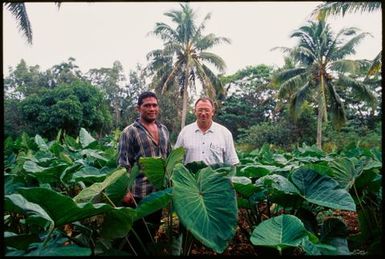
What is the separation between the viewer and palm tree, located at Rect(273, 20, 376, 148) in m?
20.0

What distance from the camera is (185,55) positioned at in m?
24.9

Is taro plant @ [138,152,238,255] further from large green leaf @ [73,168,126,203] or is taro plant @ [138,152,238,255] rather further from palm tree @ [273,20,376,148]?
palm tree @ [273,20,376,148]

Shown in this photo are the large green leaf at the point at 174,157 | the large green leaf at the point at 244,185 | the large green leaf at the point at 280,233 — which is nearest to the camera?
the large green leaf at the point at 280,233

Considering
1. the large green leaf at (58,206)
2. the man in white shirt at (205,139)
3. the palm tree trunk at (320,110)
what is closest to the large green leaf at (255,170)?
the man in white shirt at (205,139)

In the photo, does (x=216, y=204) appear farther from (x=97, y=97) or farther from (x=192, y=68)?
(x=192, y=68)

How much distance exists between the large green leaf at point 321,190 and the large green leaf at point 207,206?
64cm

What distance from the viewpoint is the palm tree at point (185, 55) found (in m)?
24.4

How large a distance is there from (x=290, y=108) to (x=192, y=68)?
22.9 feet

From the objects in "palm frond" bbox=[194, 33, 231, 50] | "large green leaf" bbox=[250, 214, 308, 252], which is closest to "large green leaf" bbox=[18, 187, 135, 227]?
"large green leaf" bbox=[250, 214, 308, 252]

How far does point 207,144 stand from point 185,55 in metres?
22.0

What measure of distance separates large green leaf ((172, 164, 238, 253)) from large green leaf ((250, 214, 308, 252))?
8.4 inches

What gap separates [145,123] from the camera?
311 cm

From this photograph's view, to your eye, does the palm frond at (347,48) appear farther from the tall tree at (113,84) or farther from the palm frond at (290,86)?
the tall tree at (113,84)

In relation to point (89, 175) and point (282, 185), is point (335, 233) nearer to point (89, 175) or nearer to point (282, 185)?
point (282, 185)
